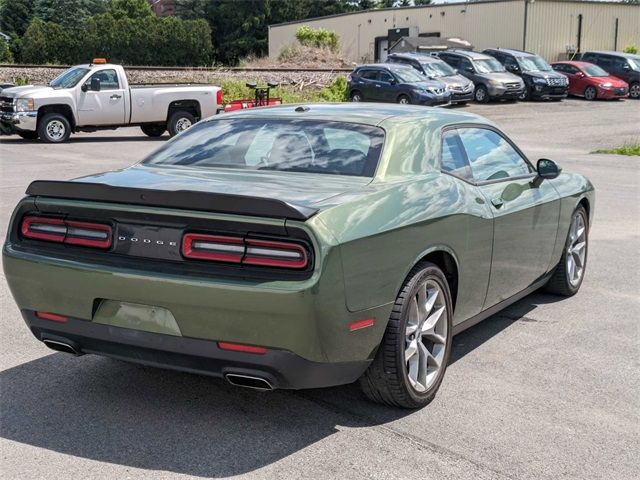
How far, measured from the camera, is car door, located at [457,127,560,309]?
17.9ft

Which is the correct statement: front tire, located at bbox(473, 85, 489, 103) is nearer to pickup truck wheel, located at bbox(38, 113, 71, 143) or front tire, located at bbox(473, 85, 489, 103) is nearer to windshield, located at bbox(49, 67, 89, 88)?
windshield, located at bbox(49, 67, 89, 88)

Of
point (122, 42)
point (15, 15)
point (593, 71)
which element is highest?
point (15, 15)

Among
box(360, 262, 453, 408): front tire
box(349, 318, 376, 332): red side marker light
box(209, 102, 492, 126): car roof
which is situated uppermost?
box(209, 102, 492, 126): car roof

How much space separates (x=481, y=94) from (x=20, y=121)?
65.8 ft

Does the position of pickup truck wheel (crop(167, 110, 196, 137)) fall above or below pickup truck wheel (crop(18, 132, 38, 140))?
above

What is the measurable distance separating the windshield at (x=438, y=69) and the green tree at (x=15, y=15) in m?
57.8

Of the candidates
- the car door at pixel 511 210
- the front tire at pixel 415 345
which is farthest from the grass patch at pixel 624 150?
the front tire at pixel 415 345

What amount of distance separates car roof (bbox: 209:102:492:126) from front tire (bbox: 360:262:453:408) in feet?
3.42

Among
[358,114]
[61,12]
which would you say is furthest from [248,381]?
[61,12]

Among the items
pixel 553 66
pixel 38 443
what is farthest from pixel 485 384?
pixel 553 66

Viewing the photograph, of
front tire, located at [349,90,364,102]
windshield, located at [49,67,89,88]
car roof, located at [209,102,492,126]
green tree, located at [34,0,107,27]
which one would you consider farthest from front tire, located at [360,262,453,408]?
green tree, located at [34,0,107,27]

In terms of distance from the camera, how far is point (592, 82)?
37.8 metres

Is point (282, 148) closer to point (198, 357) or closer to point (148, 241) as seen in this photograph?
point (148, 241)

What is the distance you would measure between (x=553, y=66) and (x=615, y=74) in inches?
115
